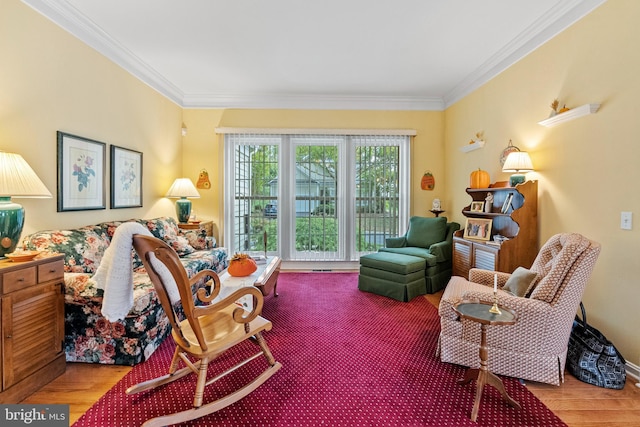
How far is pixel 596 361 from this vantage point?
1.99m

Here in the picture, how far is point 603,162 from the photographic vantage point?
2.24 m

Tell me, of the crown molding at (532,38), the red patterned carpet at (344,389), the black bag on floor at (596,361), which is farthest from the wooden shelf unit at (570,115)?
the red patterned carpet at (344,389)

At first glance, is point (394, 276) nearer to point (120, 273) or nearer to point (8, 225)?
point (120, 273)

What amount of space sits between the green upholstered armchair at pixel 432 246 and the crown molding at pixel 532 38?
189cm

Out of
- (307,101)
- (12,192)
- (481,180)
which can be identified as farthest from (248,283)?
(307,101)

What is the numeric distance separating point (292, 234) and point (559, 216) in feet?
11.3

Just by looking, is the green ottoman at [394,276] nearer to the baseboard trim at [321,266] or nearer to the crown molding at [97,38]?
the baseboard trim at [321,266]

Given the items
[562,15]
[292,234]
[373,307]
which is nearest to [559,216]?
[562,15]

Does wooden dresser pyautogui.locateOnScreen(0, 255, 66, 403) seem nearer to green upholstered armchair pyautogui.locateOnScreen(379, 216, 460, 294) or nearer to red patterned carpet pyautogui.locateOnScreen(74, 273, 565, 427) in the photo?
red patterned carpet pyautogui.locateOnScreen(74, 273, 565, 427)

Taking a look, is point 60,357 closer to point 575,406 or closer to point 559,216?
point 575,406

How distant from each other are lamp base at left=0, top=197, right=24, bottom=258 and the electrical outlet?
4.03 m

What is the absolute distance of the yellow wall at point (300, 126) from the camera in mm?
4832

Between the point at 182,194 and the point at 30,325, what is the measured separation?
2533 mm

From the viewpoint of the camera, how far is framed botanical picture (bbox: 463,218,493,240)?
129 inches
